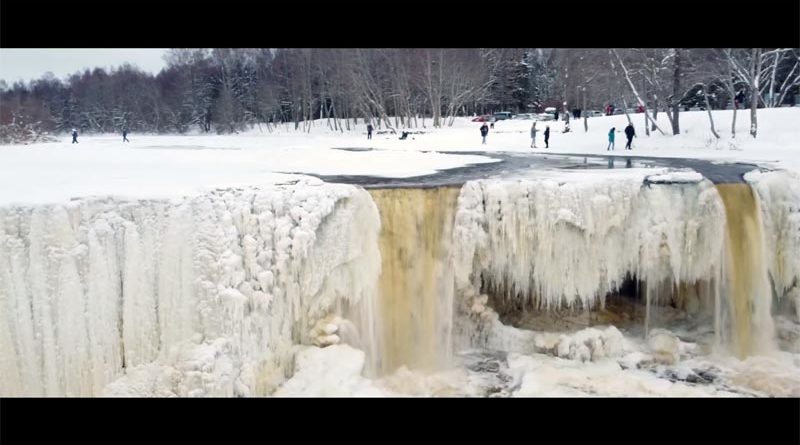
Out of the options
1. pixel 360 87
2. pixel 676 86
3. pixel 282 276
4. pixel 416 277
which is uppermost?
pixel 360 87

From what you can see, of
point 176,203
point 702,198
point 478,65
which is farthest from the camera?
point 478,65

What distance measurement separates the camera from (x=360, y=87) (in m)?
41.7

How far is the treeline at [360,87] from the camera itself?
2914cm

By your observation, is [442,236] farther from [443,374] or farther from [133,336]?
[133,336]

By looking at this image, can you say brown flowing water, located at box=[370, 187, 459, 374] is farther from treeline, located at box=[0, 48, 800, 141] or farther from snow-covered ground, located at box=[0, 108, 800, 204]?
treeline, located at box=[0, 48, 800, 141]

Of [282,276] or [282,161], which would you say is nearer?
[282,276]

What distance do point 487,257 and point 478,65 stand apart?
3459cm

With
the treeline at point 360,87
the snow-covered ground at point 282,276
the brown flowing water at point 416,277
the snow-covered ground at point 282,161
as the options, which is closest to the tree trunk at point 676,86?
the treeline at point 360,87

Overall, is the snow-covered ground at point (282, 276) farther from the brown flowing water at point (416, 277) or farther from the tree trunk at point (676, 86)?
the tree trunk at point (676, 86)

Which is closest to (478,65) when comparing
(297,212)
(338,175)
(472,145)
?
A: (472,145)

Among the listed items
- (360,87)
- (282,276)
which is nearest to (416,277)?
(282,276)

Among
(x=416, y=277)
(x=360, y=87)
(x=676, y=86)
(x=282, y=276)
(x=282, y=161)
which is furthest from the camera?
(x=360, y=87)

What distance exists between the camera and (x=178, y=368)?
27.0 ft

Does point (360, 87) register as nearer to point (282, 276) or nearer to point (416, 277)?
point (416, 277)
